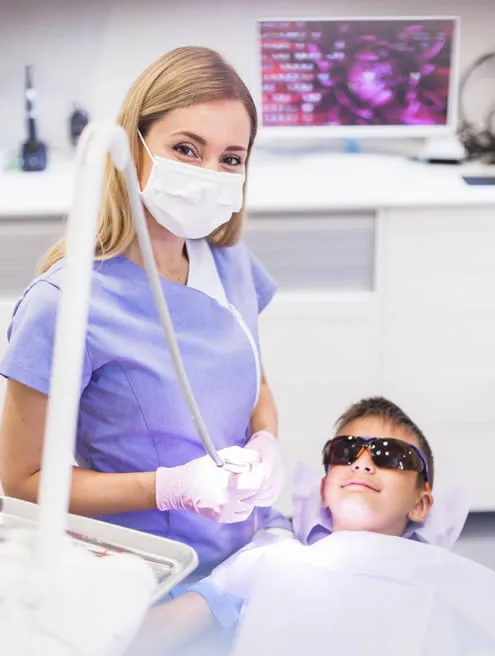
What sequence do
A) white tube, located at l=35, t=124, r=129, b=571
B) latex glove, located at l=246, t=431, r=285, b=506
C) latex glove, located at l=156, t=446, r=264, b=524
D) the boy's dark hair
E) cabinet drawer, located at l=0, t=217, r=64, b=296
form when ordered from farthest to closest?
cabinet drawer, located at l=0, t=217, r=64, b=296 < the boy's dark hair < latex glove, located at l=246, t=431, r=285, b=506 < latex glove, located at l=156, t=446, r=264, b=524 < white tube, located at l=35, t=124, r=129, b=571

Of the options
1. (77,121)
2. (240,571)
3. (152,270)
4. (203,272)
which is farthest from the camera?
(77,121)

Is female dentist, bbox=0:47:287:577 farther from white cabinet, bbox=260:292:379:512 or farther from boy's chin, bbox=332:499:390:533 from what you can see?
white cabinet, bbox=260:292:379:512

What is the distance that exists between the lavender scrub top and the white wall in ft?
4.59

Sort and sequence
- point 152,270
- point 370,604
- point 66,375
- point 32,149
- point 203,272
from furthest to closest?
point 32,149 → point 203,272 → point 370,604 → point 152,270 → point 66,375

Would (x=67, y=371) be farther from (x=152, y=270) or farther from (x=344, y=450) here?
(x=344, y=450)

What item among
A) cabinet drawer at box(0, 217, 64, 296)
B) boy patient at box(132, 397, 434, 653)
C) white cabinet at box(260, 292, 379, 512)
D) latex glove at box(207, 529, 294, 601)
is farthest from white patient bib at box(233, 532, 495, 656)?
cabinet drawer at box(0, 217, 64, 296)

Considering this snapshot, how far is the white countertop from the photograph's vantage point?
6.93ft

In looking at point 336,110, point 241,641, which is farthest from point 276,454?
point 336,110

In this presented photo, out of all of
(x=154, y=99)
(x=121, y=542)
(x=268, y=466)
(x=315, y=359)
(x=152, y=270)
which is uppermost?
(x=154, y=99)

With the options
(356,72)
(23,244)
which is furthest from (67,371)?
(356,72)

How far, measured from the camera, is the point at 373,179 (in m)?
2.33

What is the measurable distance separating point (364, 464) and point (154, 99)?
2.11ft

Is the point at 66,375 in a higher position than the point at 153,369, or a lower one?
higher

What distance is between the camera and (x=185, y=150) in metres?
1.17
